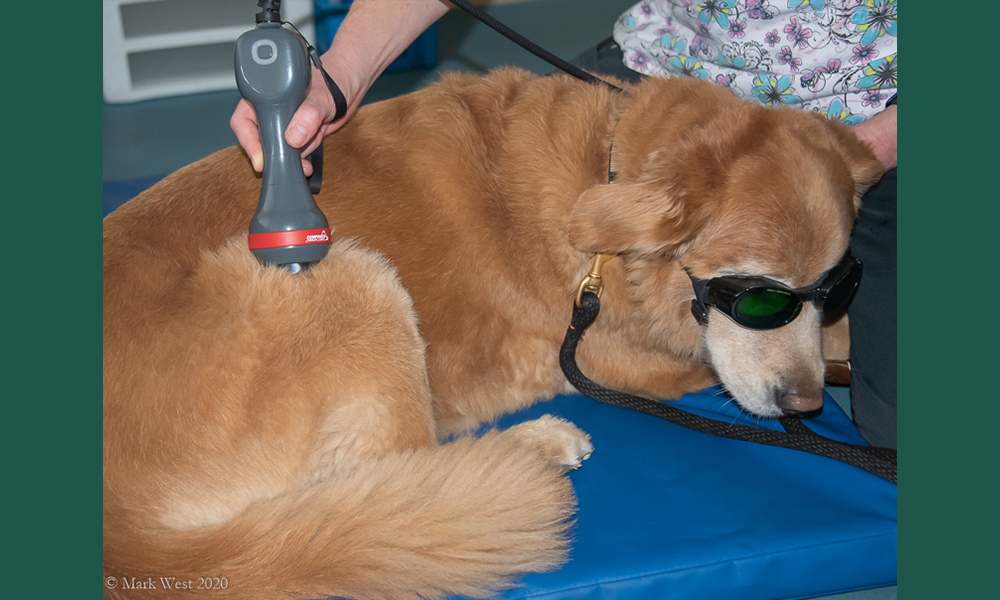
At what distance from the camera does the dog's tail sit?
56.1 inches

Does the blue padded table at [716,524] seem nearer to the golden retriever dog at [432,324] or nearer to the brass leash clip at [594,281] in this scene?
the golden retriever dog at [432,324]

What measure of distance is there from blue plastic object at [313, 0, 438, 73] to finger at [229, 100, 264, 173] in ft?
11.1

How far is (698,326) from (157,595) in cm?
157

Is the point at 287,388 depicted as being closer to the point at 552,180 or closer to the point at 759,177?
the point at 552,180

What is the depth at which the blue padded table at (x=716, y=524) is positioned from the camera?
171 centimetres

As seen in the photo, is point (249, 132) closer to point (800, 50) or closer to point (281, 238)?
point (281, 238)

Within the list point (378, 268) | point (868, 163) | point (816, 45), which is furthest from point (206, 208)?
point (816, 45)

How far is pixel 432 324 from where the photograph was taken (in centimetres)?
200

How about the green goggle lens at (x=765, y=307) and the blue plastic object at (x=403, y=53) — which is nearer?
the green goggle lens at (x=765, y=307)

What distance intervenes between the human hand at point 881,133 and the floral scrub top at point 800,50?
144 mm

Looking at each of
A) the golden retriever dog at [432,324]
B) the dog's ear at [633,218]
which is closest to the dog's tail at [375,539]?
the golden retriever dog at [432,324]

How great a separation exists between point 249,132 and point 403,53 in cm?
376

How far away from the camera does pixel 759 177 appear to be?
173 centimetres

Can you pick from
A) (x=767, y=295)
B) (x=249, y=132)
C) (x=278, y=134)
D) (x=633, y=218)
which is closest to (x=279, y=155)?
(x=278, y=134)
